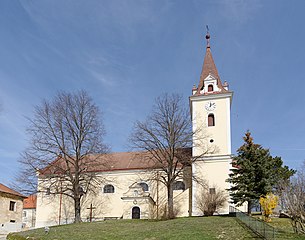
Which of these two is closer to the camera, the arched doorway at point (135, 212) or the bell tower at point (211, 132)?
the bell tower at point (211, 132)

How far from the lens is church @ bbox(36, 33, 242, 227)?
110 ft

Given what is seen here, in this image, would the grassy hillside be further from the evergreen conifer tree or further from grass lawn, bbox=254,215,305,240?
the evergreen conifer tree

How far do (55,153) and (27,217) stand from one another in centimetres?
2644

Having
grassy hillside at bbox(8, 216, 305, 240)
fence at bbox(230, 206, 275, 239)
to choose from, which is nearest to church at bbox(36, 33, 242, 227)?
grassy hillside at bbox(8, 216, 305, 240)

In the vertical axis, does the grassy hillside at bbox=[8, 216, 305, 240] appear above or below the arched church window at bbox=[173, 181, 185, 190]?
below

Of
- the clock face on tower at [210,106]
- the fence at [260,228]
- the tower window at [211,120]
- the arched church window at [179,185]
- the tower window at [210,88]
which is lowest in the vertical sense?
the fence at [260,228]

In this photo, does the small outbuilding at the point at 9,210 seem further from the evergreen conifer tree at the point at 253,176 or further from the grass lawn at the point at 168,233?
the evergreen conifer tree at the point at 253,176

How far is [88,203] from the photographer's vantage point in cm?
3781

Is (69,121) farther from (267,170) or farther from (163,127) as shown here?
(267,170)

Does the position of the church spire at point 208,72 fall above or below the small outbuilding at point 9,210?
above

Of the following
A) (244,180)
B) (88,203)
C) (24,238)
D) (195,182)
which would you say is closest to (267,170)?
(244,180)

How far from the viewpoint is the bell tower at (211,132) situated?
33.2 metres

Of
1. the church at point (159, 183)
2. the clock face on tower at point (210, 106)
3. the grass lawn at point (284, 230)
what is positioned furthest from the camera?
the clock face on tower at point (210, 106)

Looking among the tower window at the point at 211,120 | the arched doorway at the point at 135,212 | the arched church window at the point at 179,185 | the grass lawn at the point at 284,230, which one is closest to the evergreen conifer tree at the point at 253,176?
the grass lawn at the point at 284,230
